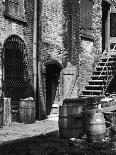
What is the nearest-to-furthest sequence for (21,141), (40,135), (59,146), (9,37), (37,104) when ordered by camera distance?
(59,146) < (21,141) < (40,135) < (9,37) < (37,104)

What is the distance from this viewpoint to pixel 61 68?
1443 centimetres

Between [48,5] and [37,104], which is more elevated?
[48,5]

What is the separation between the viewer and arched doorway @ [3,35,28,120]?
1196 cm

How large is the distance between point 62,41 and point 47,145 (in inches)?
297

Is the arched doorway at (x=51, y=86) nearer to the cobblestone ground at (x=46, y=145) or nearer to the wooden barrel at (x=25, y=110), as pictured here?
the wooden barrel at (x=25, y=110)

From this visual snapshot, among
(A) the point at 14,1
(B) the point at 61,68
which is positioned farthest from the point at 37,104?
(A) the point at 14,1

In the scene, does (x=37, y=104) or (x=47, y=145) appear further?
(x=37, y=104)

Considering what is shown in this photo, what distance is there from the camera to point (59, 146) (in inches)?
300

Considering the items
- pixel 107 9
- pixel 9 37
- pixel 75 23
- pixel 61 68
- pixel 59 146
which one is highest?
pixel 107 9

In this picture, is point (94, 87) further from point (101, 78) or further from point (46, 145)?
point (46, 145)

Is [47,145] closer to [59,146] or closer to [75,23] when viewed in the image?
[59,146]

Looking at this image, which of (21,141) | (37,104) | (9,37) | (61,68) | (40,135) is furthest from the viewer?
(61,68)

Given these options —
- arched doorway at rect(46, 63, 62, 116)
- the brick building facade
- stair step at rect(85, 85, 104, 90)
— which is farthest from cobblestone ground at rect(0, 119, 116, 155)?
arched doorway at rect(46, 63, 62, 116)

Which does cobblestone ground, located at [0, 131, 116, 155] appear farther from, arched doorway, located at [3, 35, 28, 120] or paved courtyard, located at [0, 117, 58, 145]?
arched doorway, located at [3, 35, 28, 120]
